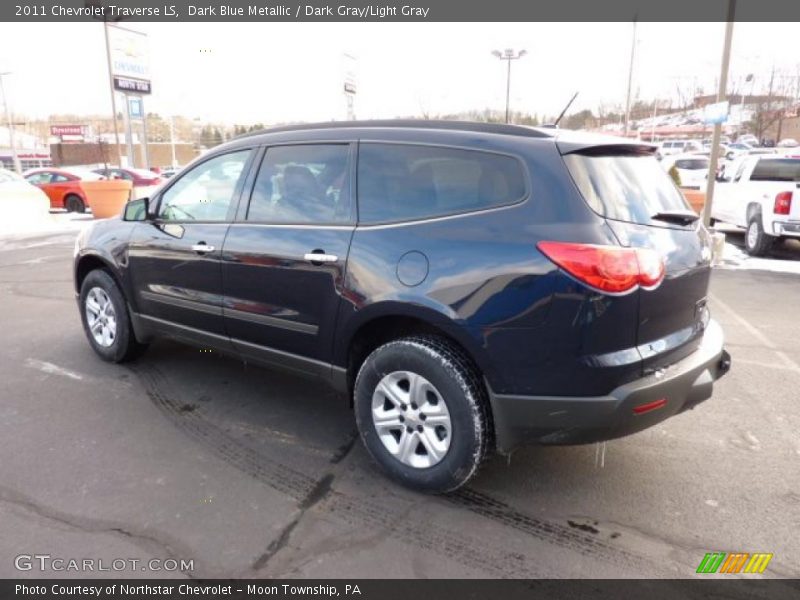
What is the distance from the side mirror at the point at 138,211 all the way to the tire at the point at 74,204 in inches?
654

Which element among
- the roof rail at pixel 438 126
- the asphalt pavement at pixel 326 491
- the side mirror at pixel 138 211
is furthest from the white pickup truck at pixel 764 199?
the side mirror at pixel 138 211

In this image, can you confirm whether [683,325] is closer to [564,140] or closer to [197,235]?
[564,140]

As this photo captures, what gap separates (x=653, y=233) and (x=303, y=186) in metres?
1.89

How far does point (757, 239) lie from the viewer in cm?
1023

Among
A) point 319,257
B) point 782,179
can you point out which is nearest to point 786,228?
point 782,179

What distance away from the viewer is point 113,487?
3.06 meters

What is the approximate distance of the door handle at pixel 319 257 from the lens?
317cm

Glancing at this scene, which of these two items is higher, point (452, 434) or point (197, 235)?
point (197, 235)

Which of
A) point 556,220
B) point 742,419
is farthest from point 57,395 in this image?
point 742,419

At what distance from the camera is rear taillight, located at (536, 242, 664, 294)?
2477mm

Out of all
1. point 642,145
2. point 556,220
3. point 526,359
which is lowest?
point 526,359

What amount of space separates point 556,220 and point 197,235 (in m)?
2.39

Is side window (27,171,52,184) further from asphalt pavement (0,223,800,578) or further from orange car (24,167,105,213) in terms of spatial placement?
asphalt pavement (0,223,800,578)

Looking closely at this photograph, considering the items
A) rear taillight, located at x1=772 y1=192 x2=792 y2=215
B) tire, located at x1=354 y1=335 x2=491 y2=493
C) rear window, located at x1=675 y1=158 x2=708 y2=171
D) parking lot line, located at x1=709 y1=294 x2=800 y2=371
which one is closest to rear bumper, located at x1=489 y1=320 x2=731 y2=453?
tire, located at x1=354 y1=335 x2=491 y2=493
